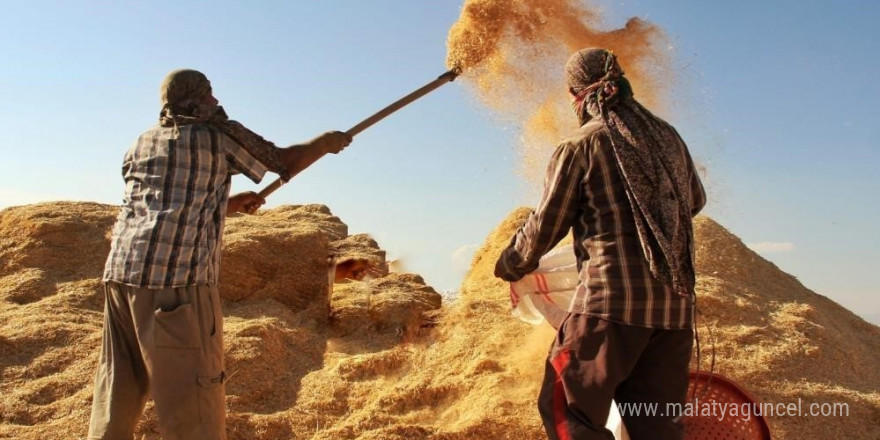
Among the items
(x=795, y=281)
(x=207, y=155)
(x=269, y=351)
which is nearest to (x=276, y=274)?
(x=269, y=351)

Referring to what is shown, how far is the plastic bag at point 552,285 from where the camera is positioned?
297 cm

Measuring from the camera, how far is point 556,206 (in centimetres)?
233

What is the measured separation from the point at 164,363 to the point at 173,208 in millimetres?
505

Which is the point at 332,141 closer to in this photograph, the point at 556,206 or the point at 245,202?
the point at 245,202

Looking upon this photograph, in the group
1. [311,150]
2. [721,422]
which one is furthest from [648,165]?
[311,150]

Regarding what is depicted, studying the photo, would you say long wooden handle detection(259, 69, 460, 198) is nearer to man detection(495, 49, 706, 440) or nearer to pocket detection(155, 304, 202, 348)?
pocket detection(155, 304, 202, 348)

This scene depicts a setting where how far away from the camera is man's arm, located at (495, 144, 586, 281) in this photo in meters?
2.29

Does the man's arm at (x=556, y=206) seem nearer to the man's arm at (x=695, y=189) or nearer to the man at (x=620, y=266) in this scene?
the man at (x=620, y=266)

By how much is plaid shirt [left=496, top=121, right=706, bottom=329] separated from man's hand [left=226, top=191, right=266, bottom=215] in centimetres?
136

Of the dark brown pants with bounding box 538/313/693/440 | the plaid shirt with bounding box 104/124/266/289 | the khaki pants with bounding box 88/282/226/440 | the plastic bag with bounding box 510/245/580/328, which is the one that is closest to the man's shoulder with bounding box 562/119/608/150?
the dark brown pants with bounding box 538/313/693/440

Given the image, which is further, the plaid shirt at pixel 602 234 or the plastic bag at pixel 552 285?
the plastic bag at pixel 552 285

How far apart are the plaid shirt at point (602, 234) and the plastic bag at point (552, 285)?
0.59m

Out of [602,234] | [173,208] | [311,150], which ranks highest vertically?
[311,150]

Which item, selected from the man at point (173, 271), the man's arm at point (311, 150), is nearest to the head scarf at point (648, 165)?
the man's arm at point (311, 150)
